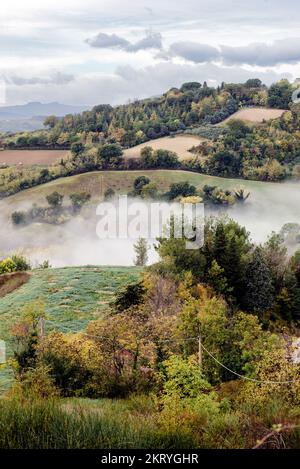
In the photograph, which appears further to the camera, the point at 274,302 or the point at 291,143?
the point at 291,143

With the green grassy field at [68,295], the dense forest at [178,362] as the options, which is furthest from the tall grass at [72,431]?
the green grassy field at [68,295]

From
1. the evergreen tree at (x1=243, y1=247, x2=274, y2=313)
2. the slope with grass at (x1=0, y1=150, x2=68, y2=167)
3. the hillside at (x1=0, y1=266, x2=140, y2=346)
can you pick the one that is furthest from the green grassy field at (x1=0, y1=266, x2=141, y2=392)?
the slope with grass at (x1=0, y1=150, x2=68, y2=167)

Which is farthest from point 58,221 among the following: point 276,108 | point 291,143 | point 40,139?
point 276,108
